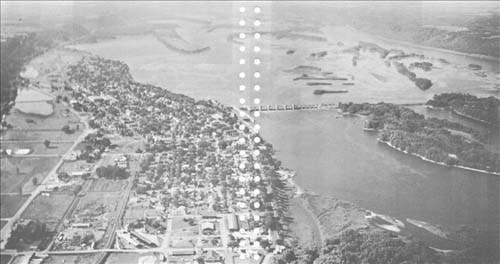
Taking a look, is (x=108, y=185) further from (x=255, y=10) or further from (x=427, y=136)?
(x=427, y=136)

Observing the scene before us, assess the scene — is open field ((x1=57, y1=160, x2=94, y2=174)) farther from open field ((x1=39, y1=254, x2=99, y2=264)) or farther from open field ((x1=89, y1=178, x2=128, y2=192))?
open field ((x1=39, y1=254, x2=99, y2=264))

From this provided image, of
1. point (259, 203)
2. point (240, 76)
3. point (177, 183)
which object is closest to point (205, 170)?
point (177, 183)

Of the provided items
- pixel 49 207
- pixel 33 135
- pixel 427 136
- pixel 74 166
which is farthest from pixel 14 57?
pixel 427 136

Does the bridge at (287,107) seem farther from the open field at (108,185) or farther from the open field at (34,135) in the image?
the open field at (34,135)

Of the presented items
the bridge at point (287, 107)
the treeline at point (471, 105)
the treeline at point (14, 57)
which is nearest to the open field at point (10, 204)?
the treeline at point (14, 57)

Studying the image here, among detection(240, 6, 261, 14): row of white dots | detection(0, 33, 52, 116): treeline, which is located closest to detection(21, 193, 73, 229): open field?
detection(0, 33, 52, 116): treeline
